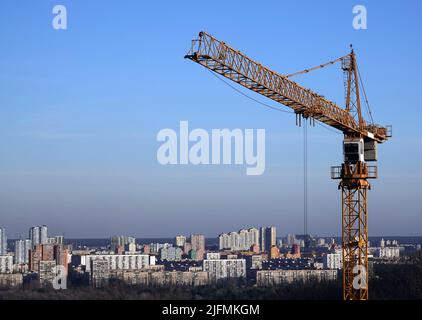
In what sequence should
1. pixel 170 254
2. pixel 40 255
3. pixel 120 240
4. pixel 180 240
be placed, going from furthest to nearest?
1. pixel 180 240
2. pixel 120 240
3. pixel 170 254
4. pixel 40 255

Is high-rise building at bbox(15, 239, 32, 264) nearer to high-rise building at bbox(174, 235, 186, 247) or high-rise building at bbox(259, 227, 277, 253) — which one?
high-rise building at bbox(259, 227, 277, 253)

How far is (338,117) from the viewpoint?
42.7 m

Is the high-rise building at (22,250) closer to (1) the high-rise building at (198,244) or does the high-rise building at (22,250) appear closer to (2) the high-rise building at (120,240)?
(1) the high-rise building at (198,244)

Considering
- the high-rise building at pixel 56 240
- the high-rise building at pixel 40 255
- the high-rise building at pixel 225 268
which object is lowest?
the high-rise building at pixel 225 268

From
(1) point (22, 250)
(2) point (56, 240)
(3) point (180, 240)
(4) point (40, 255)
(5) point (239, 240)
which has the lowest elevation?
(4) point (40, 255)


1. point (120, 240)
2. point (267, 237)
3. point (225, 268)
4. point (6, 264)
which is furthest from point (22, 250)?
point (267, 237)

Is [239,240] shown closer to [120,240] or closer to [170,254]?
[170,254]

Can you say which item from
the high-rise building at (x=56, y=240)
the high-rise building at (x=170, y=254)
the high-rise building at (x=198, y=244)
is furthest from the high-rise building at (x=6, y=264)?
the high-rise building at (x=198, y=244)

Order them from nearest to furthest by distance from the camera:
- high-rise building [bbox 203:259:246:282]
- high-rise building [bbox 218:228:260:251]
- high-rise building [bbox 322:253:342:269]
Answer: high-rise building [bbox 322:253:342:269], high-rise building [bbox 203:259:246:282], high-rise building [bbox 218:228:260:251]

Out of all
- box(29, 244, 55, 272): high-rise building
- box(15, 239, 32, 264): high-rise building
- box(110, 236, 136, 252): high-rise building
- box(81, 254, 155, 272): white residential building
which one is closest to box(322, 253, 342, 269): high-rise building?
box(81, 254, 155, 272): white residential building

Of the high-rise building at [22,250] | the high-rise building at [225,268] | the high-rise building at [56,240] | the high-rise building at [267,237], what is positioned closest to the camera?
the high-rise building at [225,268]

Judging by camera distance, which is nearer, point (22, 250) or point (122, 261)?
point (122, 261)
